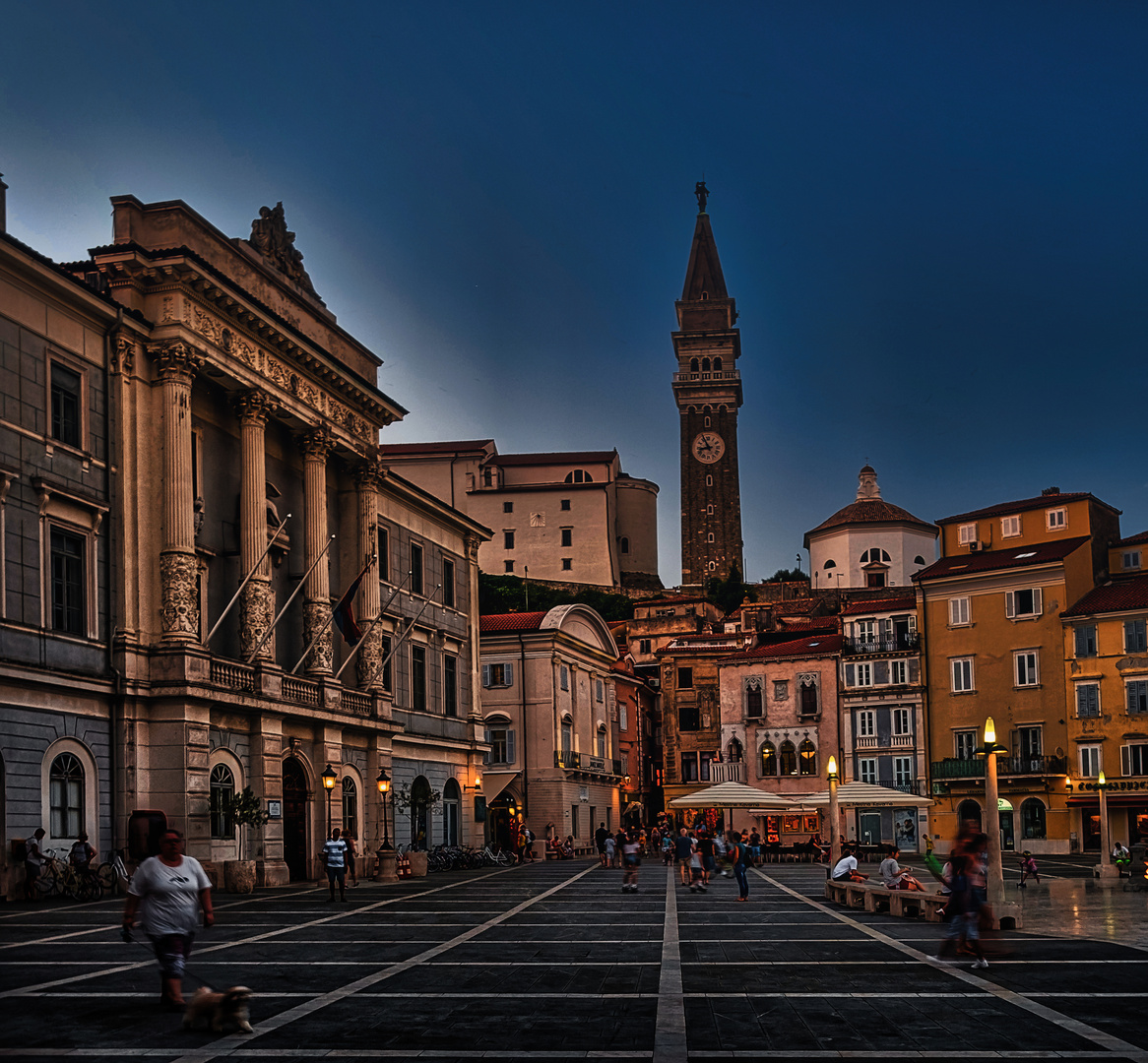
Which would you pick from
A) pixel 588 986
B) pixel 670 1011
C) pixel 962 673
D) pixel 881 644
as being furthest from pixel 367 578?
pixel 881 644

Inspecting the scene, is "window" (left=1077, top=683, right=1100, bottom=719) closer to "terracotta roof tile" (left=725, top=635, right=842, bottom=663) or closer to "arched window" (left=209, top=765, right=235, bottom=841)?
"terracotta roof tile" (left=725, top=635, right=842, bottom=663)

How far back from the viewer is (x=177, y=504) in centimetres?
3384

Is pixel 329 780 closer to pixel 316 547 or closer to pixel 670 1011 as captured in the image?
pixel 316 547

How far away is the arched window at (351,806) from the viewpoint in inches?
1694

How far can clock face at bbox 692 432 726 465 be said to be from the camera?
151875 mm

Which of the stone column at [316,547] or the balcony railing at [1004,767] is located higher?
the stone column at [316,547]

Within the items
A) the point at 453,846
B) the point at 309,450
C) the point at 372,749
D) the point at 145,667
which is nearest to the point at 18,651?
the point at 145,667

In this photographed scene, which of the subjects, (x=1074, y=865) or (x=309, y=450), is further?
(x=1074, y=865)

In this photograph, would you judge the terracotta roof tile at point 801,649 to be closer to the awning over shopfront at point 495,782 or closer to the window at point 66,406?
the awning over shopfront at point 495,782

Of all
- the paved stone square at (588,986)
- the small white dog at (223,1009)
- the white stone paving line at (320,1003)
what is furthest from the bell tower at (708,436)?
the small white dog at (223,1009)

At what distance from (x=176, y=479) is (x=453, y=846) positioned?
22.2 m

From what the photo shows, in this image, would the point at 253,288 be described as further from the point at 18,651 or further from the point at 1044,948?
the point at 1044,948

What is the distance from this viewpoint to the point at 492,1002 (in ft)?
44.9

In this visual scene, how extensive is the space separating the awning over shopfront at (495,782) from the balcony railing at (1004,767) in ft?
68.7
